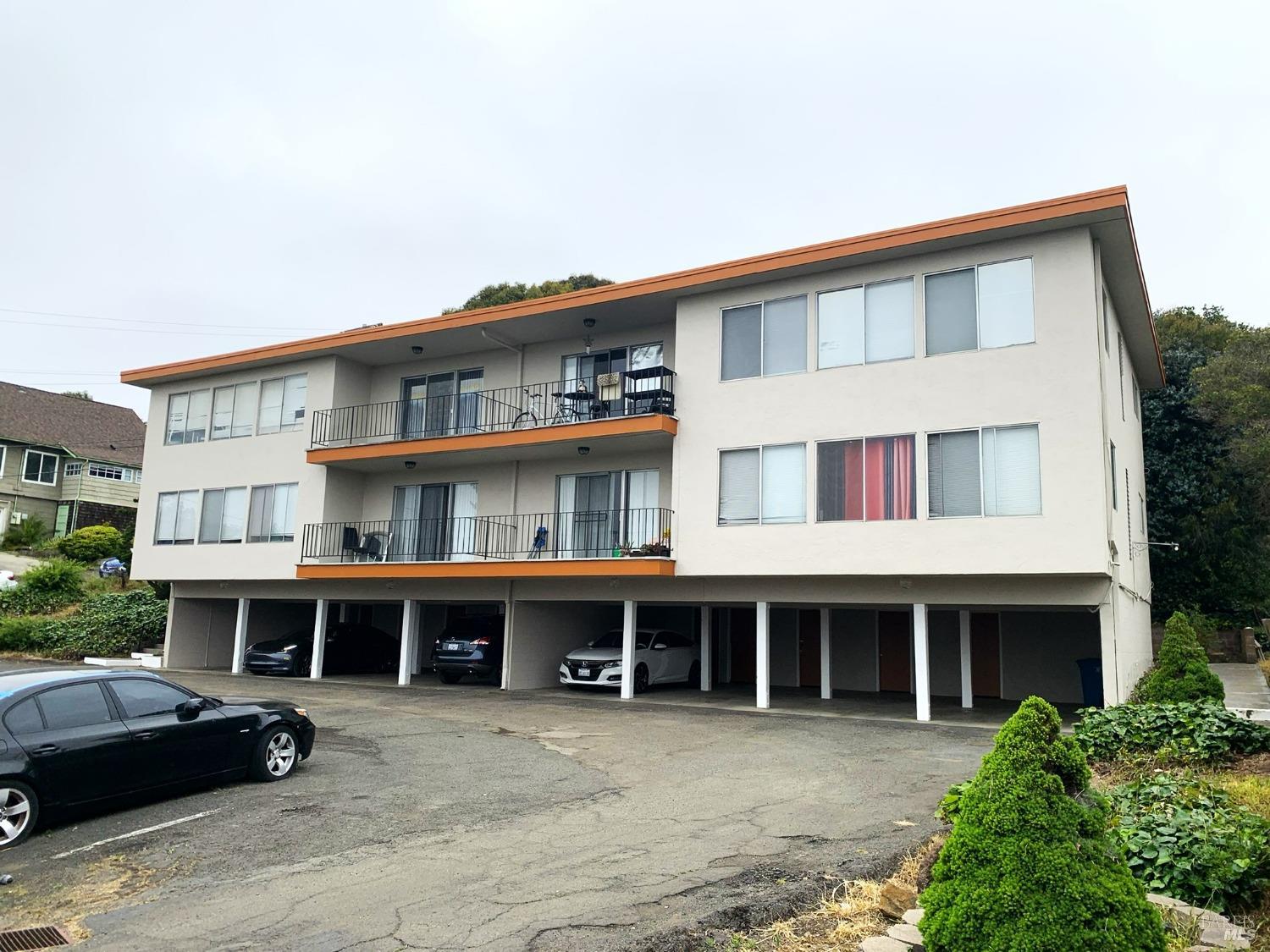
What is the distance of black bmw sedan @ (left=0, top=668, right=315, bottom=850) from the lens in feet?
26.2

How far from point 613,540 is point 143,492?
48.4 feet

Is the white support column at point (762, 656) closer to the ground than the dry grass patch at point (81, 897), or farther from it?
farther from it

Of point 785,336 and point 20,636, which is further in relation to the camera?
point 20,636

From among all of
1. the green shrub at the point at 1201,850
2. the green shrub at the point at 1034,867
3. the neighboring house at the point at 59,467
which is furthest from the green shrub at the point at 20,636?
the green shrub at the point at 1034,867

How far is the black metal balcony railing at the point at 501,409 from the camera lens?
64.7ft

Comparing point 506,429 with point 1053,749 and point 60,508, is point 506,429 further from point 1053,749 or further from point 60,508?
point 60,508

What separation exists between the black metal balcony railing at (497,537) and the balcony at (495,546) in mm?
20

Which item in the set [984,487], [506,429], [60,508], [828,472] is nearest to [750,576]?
[828,472]

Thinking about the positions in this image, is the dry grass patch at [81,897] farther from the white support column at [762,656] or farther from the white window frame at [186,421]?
the white window frame at [186,421]

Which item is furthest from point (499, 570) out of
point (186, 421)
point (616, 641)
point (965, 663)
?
point (186, 421)

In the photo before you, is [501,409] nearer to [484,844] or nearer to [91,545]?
[484,844]

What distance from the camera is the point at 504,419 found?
2277cm

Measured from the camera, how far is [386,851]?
7598 mm

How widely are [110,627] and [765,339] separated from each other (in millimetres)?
22030
